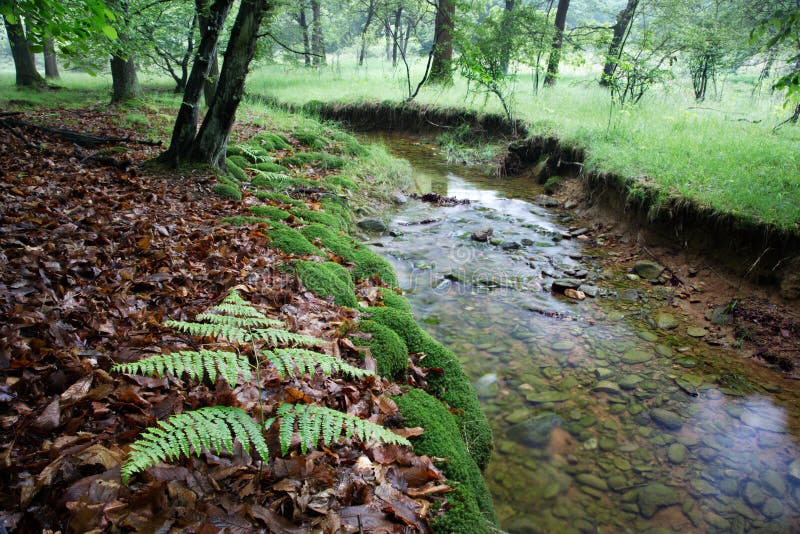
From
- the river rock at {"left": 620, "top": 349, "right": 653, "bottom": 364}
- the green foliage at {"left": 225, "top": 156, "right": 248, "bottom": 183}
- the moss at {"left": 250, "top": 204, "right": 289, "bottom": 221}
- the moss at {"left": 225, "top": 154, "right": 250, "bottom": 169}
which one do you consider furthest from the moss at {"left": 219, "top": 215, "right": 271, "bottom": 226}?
the river rock at {"left": 620, "top": 349, "right": 653, "bottom": 364}

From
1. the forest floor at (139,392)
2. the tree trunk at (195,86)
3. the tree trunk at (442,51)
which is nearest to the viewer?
the forest floor at (139,392)

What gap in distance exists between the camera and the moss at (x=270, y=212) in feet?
19.7

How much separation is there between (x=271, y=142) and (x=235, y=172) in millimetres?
3138

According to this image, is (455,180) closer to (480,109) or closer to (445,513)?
(480,109)

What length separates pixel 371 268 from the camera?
565cm

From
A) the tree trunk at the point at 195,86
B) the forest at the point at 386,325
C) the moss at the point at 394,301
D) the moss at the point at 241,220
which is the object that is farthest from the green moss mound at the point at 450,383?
the tree trunk at the point at 195,86

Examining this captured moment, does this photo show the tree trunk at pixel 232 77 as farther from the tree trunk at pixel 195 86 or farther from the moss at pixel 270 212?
the moss at pixel 270 212

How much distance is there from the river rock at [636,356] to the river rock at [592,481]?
173cm

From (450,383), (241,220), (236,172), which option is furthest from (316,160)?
(450,383)

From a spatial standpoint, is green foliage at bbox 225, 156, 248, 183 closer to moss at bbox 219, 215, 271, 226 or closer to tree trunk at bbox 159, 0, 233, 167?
tree trunk at bbox 159, 0, 233, 167

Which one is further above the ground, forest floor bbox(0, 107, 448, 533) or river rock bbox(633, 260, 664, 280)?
forest floor bbox(0, 107, 448, 533)

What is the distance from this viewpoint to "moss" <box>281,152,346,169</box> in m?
9.68

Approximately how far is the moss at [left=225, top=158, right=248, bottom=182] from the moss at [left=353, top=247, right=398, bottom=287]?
9.48 feet

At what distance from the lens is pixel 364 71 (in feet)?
81.8
